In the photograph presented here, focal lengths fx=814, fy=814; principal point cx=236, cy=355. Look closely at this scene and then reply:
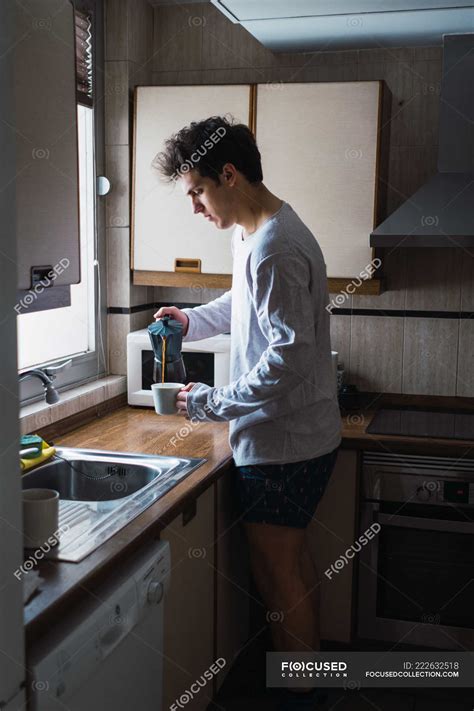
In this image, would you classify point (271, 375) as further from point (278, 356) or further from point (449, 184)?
point (449, 184)

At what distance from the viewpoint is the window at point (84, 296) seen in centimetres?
265

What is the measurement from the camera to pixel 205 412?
2.16 metres

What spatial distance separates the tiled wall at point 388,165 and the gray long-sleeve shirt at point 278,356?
806 millimetres

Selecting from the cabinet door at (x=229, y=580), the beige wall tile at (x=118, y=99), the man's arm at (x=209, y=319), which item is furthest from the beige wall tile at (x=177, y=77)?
the cabinet door at (x=229, y=580)

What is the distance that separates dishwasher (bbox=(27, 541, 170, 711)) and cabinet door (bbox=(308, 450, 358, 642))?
34.9 inches

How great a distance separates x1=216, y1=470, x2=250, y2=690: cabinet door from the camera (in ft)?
7.64

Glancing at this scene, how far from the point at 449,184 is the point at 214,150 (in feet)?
3.05

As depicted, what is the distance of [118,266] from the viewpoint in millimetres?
2992

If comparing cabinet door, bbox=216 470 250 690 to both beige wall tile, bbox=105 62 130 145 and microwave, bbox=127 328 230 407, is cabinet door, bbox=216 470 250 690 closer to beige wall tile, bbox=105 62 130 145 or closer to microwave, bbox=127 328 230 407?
microwave, bbox=127 328 230 407

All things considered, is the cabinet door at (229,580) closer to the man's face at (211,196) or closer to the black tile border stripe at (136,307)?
the man's face at (211,196)

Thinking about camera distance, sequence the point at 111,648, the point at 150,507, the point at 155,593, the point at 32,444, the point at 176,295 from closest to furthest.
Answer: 1. the point at 111,648
2. the point at 155,593
3. the point at 150,507
4. the point at 32,444
5. the point at 176,295

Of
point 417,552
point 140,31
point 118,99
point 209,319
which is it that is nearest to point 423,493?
point 417,552

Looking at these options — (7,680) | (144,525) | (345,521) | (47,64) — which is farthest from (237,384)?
(7,680)

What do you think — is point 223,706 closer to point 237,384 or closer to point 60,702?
point 237,384
